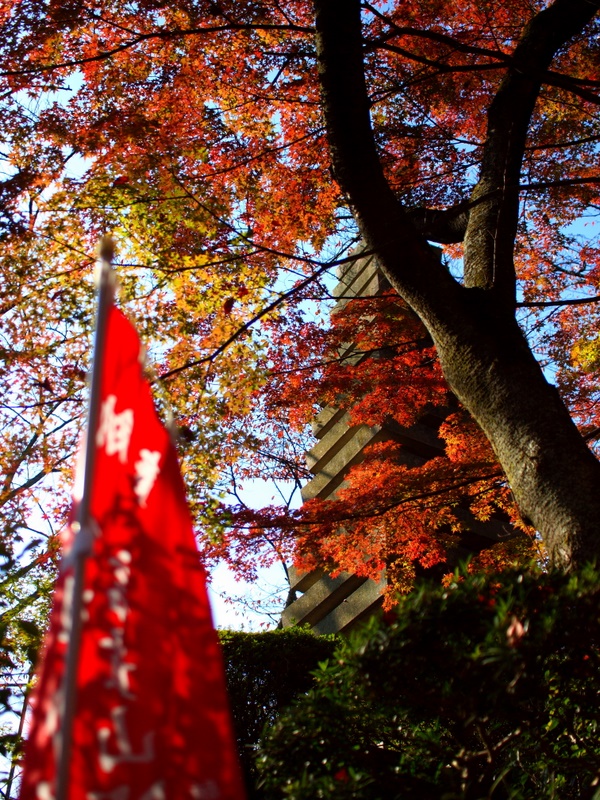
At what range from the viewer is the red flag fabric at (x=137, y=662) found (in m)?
1.70

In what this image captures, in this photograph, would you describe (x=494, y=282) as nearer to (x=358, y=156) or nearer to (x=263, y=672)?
(x=358, y=156)

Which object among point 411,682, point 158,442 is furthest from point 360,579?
point 158,442

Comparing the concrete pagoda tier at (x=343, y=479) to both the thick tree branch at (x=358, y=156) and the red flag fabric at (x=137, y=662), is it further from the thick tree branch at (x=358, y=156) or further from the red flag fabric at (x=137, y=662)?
the red flag fabric at (x=137, y=662)

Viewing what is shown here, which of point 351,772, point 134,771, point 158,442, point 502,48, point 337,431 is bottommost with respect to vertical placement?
point 351,772

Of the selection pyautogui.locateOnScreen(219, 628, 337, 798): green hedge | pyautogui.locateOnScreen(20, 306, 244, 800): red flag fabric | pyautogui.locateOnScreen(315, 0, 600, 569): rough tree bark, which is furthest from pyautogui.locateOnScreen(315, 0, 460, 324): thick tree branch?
pyautogui.locateOnScreen(219, 628, 337, 798): green hedge

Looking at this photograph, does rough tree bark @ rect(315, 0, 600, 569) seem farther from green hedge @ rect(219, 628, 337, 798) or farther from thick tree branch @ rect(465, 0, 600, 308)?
green hedge @ rect(219, 628, 337, 798)

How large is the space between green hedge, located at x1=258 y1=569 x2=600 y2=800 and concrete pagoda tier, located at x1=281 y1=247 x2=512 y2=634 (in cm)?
641

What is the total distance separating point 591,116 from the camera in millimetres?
9438

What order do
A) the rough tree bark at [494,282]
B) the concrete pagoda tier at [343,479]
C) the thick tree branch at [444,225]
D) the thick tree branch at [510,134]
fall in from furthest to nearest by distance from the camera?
the concrete pagoda tier at [343,479]
the thick tree branch at [444,225]
the thick tree branch at [510,134]
the rough tree bark at [494,282]

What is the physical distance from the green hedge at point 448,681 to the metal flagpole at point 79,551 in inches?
59.6

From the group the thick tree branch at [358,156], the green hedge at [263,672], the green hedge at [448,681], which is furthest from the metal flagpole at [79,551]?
the green hedge at [263,672]

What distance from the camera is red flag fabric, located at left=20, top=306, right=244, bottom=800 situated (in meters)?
1.70

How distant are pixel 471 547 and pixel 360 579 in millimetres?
1722

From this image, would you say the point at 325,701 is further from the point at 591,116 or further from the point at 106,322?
the point at 591,116
